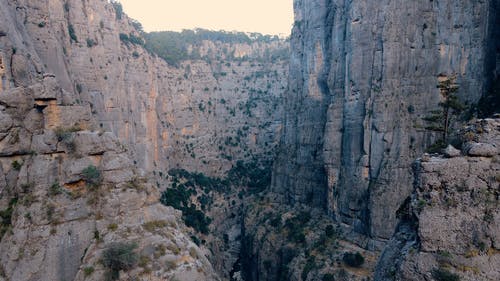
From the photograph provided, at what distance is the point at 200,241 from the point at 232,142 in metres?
29.0

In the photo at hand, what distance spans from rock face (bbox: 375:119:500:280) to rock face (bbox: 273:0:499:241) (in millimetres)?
22784

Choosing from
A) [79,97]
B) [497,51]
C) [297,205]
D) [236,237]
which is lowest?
[236,237]

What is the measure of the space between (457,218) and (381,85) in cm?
2683

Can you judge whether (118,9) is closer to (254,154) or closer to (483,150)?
(254,154)

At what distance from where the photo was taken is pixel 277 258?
46.1m

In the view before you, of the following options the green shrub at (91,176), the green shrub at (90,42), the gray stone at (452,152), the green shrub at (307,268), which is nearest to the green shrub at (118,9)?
the green shrub at (90,42)

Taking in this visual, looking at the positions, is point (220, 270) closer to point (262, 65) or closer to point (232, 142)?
point (232, 142)

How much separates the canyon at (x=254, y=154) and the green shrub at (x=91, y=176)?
0.21 feet

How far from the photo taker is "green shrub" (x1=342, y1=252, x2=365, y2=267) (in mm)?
36000

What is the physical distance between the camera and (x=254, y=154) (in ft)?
246

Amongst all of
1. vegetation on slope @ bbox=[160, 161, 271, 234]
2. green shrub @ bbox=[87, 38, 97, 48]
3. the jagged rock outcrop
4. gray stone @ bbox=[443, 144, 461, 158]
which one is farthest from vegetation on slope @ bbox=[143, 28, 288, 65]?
gray stone @ bbox=[443, 144, 461, 158]

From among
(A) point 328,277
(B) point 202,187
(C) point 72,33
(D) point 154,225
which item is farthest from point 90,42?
(A) point 328,277

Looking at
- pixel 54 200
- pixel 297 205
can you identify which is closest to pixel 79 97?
pixel 54 200

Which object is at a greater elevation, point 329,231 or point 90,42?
point 90,42
